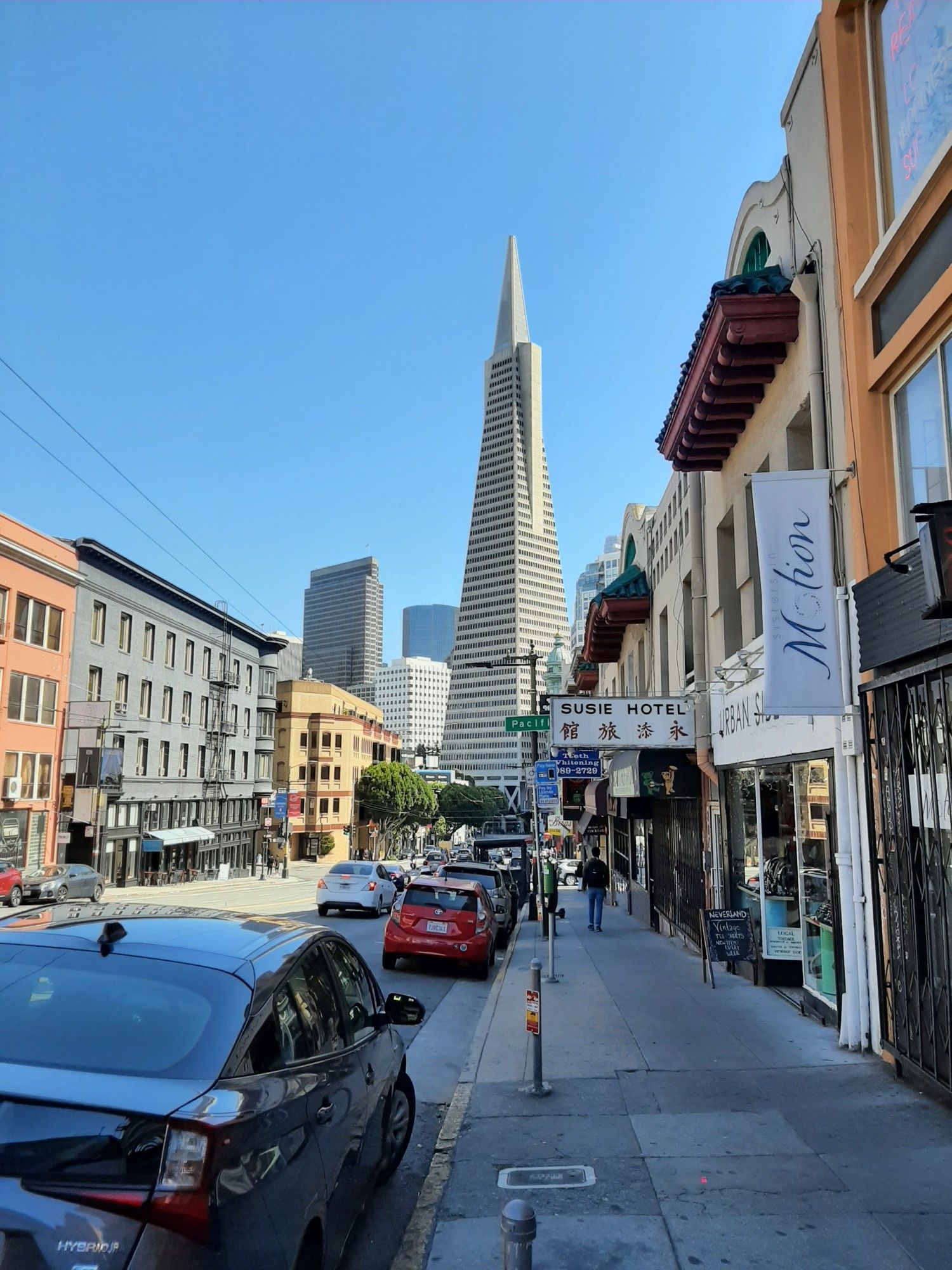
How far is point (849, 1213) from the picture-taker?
4.84 metres

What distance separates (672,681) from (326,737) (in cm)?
6339

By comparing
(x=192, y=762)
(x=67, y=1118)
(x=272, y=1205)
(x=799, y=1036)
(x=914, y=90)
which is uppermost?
(x=914, y=90)

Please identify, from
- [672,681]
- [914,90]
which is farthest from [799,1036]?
[672,681]

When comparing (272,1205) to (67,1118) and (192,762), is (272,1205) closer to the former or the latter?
(67,1118)

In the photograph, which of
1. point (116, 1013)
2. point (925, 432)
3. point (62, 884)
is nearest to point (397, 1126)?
point (116, 1013)

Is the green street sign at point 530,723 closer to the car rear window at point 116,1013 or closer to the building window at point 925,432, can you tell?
the building window at point 925,432

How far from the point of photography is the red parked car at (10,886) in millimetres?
24078

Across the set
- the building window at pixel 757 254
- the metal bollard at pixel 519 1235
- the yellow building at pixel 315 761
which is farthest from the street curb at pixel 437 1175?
the yellow building at pixel 315 761

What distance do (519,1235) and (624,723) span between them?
11.2 meters

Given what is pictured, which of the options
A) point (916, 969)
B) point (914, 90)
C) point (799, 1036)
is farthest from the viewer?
point (799, 1036)

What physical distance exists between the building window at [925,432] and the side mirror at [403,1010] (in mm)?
5153

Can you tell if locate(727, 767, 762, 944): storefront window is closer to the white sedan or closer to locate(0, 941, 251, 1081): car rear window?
locate(0, 941, 251, 1081): car rear window

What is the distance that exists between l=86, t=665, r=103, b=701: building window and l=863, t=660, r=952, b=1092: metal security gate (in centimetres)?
3527

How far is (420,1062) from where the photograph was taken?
29.6 feet
